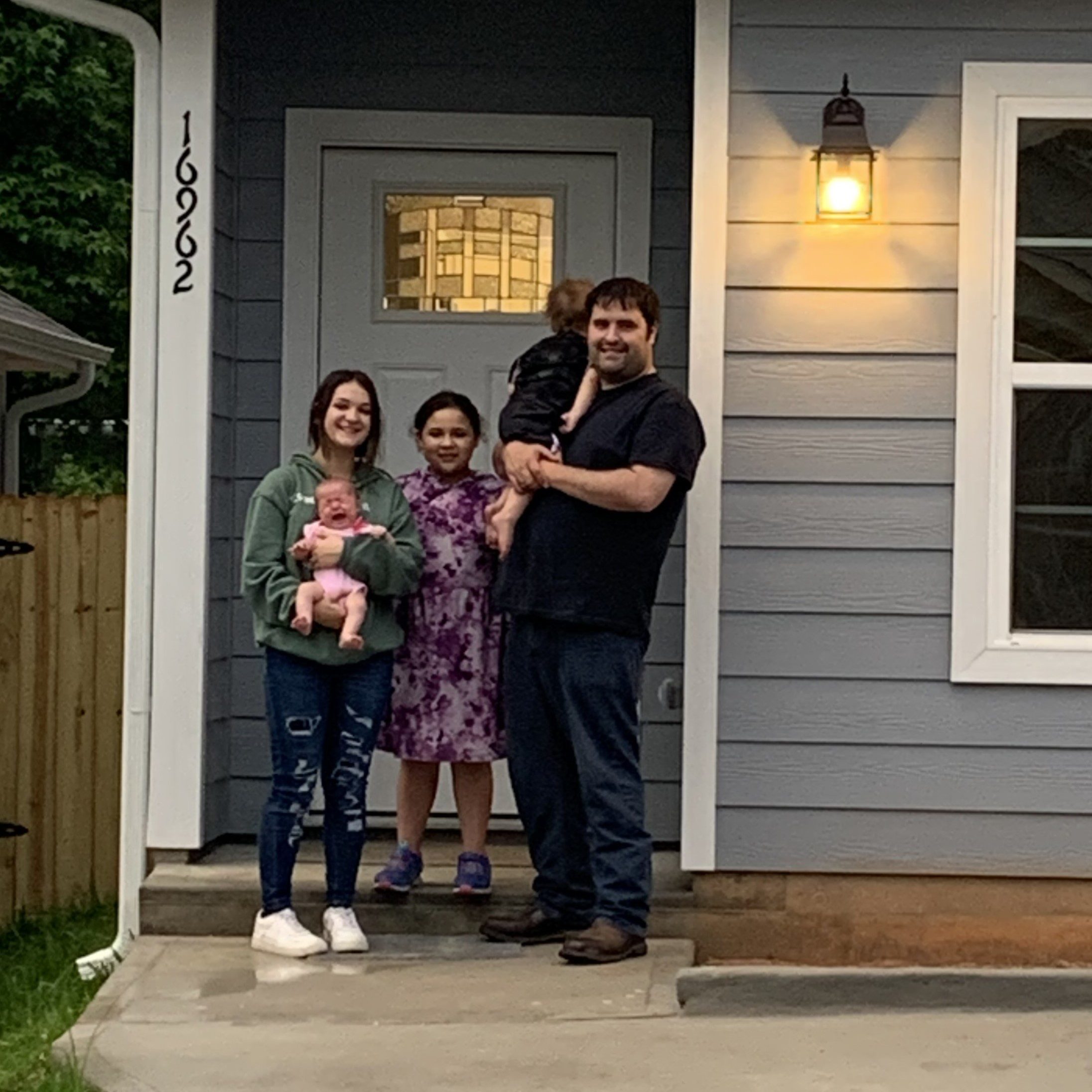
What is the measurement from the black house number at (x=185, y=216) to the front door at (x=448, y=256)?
26.3 inches

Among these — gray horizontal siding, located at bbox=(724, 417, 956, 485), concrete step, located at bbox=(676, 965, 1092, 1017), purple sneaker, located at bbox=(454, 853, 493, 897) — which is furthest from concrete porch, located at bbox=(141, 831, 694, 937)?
gray horizontal siding, located at bbox=(724, 417, 956, 485)

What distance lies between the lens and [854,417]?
5.68m

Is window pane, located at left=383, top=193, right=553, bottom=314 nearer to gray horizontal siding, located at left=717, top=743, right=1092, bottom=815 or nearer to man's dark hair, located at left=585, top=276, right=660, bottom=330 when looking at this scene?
man's dark hair, located at left=585, top=276, right=660, bottom=330

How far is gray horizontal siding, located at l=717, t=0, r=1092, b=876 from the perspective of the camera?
565 centimetres

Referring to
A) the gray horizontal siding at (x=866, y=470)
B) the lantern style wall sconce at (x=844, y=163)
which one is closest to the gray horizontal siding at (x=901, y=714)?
the gray horizontal siding at (x=866, y=470)

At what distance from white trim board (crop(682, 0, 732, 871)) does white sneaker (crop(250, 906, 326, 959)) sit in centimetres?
101

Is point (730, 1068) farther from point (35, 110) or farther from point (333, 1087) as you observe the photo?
point (35, 110)

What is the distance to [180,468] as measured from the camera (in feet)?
19.4

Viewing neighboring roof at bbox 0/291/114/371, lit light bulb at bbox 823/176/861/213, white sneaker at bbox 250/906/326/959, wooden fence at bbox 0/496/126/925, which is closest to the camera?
white sneaker at bbox 250/906/326/959

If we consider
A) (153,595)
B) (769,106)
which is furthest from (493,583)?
(769,106)

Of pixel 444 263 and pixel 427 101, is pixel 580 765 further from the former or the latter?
pixel 427 101

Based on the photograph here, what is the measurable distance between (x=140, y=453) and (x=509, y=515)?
3.84 feet

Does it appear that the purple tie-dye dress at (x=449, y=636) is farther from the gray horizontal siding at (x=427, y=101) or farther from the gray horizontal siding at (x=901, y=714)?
the gray horizontal siding at (x=427, y=101)

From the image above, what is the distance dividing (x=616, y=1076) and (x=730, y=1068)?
0.88ft
